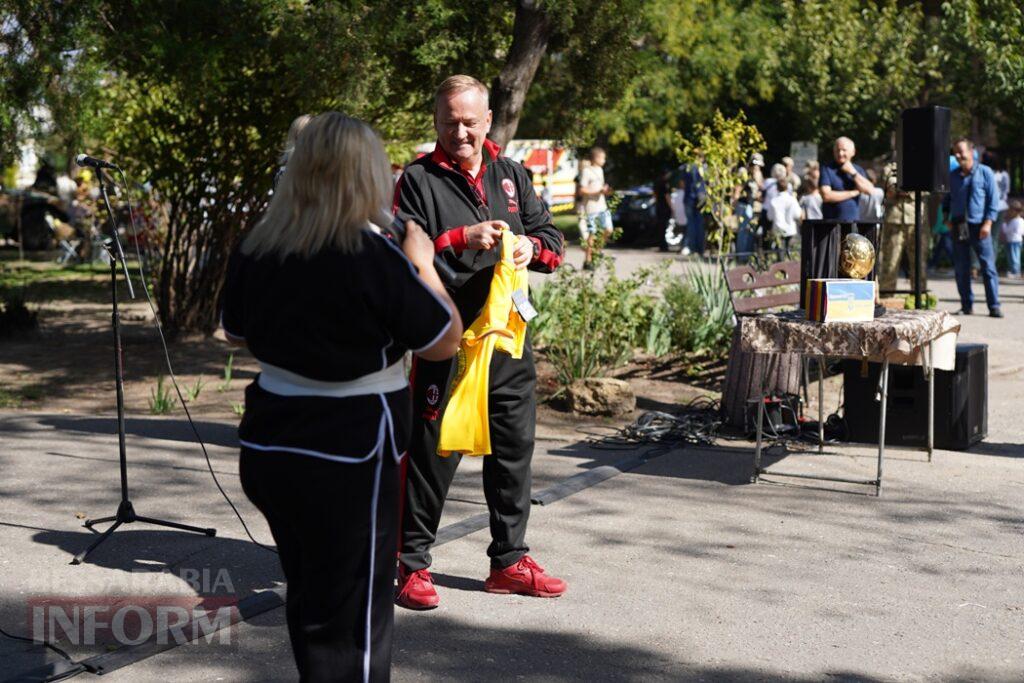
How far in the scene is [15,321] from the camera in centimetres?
1430

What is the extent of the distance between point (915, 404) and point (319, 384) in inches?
229

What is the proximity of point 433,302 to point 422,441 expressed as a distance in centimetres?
187

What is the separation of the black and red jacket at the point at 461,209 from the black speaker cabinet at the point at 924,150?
5.29m

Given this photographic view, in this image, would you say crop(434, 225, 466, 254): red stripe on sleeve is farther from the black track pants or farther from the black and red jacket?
the black track pants

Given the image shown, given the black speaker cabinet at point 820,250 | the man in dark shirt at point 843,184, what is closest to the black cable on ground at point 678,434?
the black speaker cabinet at point 820,250

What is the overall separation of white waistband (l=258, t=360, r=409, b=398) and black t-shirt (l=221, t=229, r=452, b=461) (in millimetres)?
15

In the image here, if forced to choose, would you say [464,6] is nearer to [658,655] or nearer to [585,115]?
[585,115]

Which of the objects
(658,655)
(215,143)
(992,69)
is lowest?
(658,655)

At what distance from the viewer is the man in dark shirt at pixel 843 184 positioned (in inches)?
516

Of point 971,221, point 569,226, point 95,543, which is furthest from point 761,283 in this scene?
point 569,226

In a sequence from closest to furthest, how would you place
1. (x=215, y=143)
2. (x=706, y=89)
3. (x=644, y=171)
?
(x=215, y=143) < (x=706, y=89) < (x=644, y=171)

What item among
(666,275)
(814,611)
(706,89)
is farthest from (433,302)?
(706,89)

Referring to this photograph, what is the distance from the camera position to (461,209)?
5195 millimetres

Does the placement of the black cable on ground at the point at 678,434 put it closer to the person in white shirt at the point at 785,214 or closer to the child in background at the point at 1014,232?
the person in white shirt at the point at 785,214
